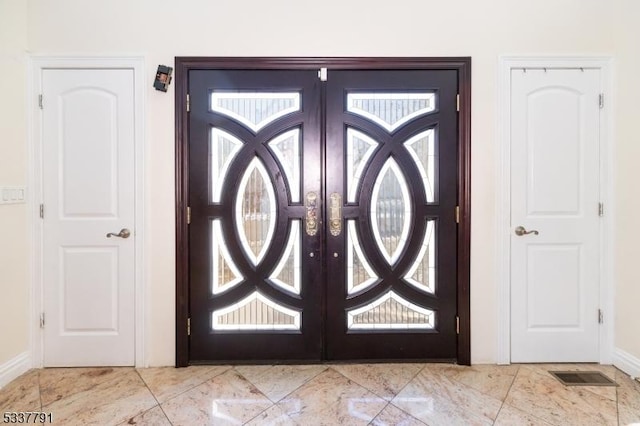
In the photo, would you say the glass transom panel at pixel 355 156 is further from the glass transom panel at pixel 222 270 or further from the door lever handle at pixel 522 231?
the door lever handle at pixel 522 231

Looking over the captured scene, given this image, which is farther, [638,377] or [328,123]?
[328,123]

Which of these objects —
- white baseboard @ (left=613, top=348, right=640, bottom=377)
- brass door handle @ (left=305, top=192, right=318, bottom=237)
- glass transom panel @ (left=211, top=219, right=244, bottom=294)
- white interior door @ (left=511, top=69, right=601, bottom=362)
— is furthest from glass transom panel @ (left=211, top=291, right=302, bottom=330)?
white baseboard @ (left=613, top=348, right=640, bottom=377)

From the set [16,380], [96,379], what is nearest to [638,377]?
[96,379]

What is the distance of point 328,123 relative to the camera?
231 centimetres

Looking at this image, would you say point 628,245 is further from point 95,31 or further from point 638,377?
point 95,31

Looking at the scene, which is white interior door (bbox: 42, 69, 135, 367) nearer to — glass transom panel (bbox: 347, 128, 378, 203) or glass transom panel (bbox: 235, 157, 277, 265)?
glass transom panel (bbox: 235, 157, 277, 265)

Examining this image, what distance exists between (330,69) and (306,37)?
275 mm

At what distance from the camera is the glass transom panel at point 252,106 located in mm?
2314

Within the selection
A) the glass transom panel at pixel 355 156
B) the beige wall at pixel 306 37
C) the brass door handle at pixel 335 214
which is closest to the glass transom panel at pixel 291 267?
the brass door handle at pixel 335 214

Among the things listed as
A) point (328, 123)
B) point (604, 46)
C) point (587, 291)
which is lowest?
point (587, 291)

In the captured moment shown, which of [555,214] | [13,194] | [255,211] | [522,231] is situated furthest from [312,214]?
[13,194]

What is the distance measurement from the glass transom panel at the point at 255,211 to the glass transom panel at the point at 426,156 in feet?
3.45

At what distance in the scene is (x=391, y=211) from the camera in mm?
2348

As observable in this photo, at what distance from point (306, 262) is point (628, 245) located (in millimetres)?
2194
